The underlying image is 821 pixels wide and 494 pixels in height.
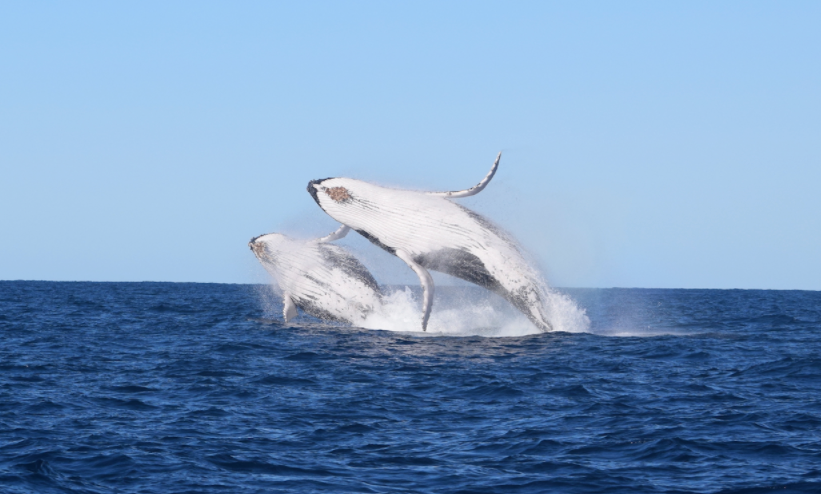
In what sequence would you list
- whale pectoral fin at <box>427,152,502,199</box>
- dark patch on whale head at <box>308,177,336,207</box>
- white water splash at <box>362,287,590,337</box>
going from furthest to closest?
white water splash at <box>362,287,590,337</box>, dark patch on whale head at <box>308,177,336,207</box>, whale pectoral fin at <box>427,152,502,199</box>

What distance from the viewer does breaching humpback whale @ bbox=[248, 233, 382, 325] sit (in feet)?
73.0

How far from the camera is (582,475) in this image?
31.1 ft

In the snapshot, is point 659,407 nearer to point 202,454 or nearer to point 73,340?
point 202,454

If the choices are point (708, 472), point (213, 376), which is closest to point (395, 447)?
point (708, 472)

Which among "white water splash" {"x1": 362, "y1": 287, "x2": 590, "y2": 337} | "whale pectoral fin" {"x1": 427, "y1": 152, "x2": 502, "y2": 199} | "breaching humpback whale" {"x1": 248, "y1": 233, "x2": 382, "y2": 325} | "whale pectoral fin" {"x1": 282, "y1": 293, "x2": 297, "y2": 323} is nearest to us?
"whale pectoral fin" {"x1": 427, "y1": 152, "x2": 502, "y2": 199}

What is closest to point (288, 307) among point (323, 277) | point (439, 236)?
point (323, 277)

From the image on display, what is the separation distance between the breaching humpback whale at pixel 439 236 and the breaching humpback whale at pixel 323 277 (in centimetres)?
344

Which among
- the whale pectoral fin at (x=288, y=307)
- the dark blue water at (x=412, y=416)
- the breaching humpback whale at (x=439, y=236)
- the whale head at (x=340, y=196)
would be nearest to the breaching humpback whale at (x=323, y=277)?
the whale pectoral fin at (x=288, y=307)

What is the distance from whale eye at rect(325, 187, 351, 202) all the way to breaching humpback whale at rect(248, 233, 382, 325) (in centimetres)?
316

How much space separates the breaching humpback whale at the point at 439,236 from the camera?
59.3ft

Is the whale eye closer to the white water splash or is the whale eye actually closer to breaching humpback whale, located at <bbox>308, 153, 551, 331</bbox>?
breaching humpback whale, located at <bbox>308, 153, 551, 331</bbox>

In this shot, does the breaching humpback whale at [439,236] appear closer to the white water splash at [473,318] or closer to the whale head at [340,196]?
the whale head at [340,196]

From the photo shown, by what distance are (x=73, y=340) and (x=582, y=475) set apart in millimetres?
18284

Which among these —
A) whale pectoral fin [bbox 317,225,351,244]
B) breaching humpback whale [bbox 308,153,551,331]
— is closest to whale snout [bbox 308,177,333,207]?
breaching humpback whale [bbox 308,153,551,331]
